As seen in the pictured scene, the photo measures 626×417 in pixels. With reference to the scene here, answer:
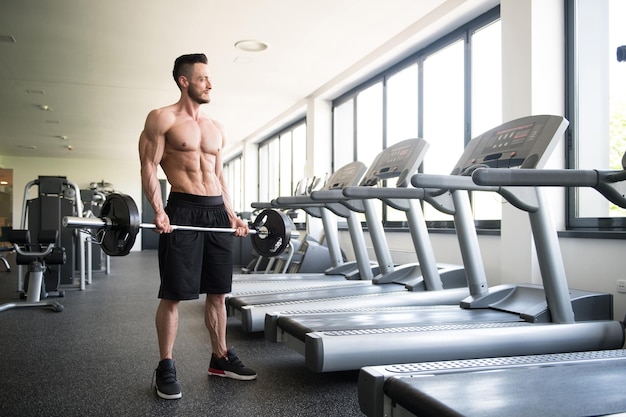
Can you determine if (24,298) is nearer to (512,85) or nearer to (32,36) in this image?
(32,36)

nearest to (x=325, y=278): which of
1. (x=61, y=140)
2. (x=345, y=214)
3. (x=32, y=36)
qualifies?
(x=345, y=214)

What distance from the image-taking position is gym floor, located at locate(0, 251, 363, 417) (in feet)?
7.17

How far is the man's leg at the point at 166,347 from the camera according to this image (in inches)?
91.0

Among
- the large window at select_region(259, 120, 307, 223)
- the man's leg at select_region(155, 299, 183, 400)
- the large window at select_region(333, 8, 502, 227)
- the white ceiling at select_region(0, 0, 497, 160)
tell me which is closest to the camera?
the man's leg at select_region(155, 299, 183, 400)

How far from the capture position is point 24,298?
5262 mm

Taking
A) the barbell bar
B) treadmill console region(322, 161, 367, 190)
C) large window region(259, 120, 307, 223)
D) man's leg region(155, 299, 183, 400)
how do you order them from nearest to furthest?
the barbell bar, man's leg region(155, 299, 183, 400), treadmill console region(322, 161, 367, 190), large window region(259, 120, 307, 223)

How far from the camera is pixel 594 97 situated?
3.56 metres

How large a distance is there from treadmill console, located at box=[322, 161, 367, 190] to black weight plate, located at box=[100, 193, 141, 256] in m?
2.43

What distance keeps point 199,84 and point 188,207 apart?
59 centimetres

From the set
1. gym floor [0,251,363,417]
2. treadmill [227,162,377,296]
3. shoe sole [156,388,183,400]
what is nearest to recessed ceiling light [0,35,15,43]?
gym floor [0,251,363,417]

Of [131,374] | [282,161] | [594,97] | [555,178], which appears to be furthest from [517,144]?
[282,161]

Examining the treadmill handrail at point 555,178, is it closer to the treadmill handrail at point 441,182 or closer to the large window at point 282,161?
the treadmill handrail at point 441,182

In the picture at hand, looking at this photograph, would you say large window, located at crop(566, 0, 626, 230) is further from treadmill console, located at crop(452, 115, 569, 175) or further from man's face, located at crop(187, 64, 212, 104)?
man's face, located at crop(187, 64, 212, 104)

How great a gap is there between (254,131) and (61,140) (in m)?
4.44
